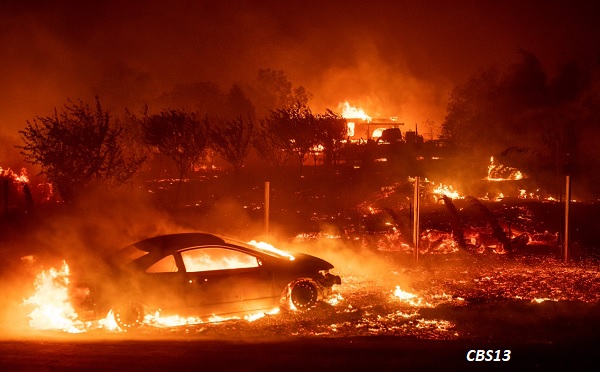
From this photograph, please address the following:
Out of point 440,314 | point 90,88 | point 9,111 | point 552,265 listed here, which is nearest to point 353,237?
point 552,265

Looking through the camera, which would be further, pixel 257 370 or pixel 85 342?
pixel 85 342

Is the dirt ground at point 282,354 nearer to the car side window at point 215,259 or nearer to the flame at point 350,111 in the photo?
the car side window at point 215,259

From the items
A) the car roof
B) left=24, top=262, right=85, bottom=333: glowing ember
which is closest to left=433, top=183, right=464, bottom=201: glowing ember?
the car roof

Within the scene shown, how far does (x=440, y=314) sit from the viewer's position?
857cm

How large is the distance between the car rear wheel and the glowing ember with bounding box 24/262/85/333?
3.07 metres

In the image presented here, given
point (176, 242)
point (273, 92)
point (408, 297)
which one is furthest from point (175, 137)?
point (273, 92)

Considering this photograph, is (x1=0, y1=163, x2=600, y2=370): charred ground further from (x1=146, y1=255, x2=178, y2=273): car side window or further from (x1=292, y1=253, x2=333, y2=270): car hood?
(x1=146, y1=255, x2=178, y2=273): car side window

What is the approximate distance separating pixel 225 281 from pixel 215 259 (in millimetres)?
388

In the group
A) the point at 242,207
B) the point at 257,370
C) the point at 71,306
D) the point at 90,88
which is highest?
the point at 90,88

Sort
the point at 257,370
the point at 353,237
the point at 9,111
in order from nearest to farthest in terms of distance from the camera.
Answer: the point at 257,370
the point at 353,237
the point at 9,111

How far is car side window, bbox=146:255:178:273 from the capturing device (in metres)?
7.88

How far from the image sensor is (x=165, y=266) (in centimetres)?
795

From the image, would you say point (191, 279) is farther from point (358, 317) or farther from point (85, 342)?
point (358, 317)

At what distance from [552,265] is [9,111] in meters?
48.5
